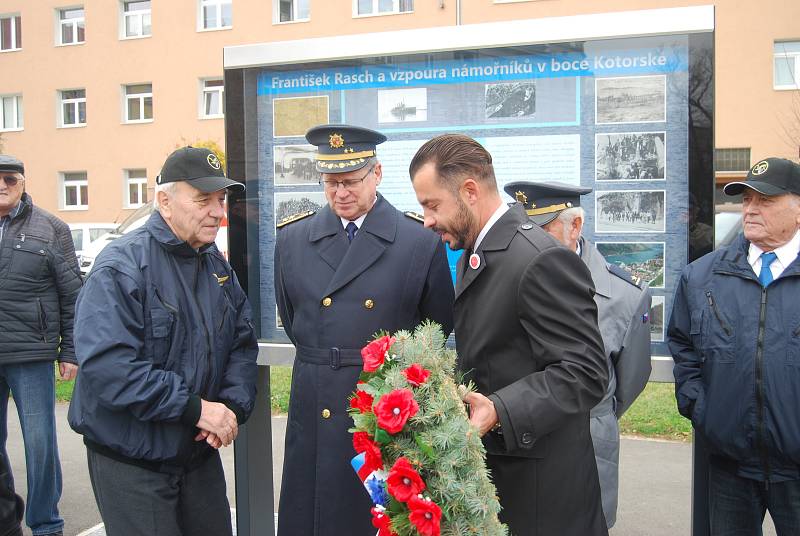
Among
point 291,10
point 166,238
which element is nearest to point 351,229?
point 166,238

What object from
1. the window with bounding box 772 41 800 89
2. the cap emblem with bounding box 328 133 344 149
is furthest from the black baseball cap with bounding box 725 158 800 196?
the window with bounding box 772 41 800 89

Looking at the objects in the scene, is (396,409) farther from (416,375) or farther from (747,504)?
(747,504)

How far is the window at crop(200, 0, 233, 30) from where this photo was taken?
2803cm

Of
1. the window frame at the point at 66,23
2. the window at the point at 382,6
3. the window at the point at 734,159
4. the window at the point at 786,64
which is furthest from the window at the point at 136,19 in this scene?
the window at the point at 786,64

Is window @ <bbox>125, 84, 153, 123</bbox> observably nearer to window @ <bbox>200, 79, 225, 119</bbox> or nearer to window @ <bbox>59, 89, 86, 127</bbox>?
window @ <bbox>59, 89, 86, 127</bbox>

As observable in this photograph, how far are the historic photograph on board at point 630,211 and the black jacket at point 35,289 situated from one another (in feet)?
10.4

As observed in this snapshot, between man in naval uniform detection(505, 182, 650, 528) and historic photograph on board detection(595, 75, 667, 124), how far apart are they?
1.52 ft

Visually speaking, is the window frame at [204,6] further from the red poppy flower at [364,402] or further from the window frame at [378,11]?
the red poppy flower at [364,402]

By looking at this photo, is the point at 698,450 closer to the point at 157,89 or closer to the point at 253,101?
the point at 253,101

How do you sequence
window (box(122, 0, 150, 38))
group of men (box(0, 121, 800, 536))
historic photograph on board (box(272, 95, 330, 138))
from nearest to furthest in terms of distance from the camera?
group of men (box(0, 121, 800, 536)) → historic photograph on board (box(272, 95, 330, 138)) → window (box(122, 0, 150, 38))

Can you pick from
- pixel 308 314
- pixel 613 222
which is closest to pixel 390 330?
pixel 308 314

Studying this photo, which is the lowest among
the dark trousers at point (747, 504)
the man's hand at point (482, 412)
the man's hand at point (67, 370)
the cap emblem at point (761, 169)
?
the dark trousers at point (747, 504)

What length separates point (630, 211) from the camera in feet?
11.5

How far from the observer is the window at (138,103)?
2898 centimetres
